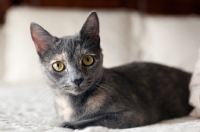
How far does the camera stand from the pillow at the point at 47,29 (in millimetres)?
2126

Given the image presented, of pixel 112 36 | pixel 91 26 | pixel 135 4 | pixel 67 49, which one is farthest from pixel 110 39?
pixel 67 49

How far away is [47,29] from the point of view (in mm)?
2188

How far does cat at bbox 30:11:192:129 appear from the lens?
3.86ft

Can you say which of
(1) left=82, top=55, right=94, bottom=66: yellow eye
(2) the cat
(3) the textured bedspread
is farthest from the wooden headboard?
(1) left=82, top=55, right=94, bottom=66: yellow eye

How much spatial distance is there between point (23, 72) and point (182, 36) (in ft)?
4.09

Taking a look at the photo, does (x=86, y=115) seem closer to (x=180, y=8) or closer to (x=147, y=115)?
(x=147, y=115)

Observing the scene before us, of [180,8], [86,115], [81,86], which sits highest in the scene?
[180,8]

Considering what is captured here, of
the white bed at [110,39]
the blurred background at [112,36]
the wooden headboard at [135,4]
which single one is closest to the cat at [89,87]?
the white bed at [110,39]

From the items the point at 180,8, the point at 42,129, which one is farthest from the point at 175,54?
the point at 42,129

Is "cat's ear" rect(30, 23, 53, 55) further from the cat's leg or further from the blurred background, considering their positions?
the blurred background

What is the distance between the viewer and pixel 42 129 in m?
1.04

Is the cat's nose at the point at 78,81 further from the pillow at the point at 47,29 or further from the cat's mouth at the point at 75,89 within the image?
the pillow at the point at 47,29

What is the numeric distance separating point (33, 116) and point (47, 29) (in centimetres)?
98

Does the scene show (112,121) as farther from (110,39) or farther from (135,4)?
(135,4)
